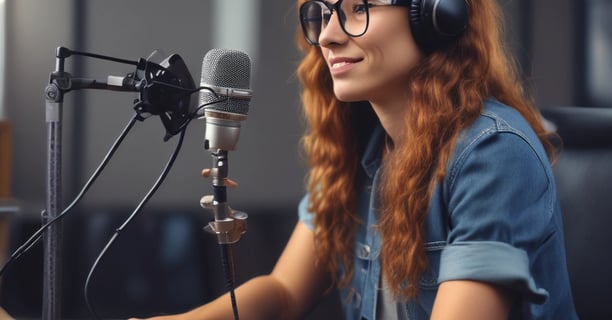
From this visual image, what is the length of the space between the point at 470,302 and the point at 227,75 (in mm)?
401

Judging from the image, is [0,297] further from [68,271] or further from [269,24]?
[269,24]

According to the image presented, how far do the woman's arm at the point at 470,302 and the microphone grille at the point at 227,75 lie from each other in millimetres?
343

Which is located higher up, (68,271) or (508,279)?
(508,279)

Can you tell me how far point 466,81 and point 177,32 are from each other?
0.71 meters

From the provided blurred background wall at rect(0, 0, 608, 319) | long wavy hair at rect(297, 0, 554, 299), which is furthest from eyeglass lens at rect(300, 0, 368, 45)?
blurred background wall at rect(0, 0, 608, 319)

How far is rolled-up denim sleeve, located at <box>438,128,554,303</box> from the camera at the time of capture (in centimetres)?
83

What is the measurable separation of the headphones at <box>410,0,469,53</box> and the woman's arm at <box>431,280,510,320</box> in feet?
1.08

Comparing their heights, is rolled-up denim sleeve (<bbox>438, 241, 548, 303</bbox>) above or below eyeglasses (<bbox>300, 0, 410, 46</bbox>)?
below

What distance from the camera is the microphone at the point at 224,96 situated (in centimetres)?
71

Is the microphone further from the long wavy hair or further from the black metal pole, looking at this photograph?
the long wavy hair

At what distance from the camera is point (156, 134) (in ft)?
4.71

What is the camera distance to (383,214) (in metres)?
1.04

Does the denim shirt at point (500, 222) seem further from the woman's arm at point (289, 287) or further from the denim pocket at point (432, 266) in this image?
the woman's arm at point (289, 287)

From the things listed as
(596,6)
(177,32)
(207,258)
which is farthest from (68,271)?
(596,6)
